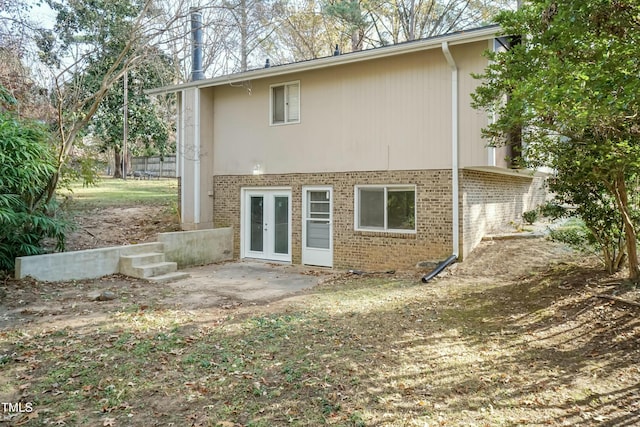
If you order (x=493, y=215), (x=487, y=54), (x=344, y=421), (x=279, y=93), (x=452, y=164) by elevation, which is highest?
(x=279, y=93)

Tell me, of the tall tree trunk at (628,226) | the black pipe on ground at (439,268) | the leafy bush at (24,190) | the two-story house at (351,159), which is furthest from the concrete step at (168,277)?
the tall tree trunk at (628,226)

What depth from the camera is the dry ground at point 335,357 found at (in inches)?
148

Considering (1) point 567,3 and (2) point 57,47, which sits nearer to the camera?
(1) point 567,3

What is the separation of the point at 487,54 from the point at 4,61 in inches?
422

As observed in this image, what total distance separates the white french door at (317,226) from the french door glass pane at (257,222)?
1469 millimetres

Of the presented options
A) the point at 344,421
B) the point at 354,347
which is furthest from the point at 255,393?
the point at 354,347

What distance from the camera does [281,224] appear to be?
39.6 feet

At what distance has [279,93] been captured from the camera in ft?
39.5

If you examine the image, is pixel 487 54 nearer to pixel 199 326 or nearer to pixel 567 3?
pixel 567 3

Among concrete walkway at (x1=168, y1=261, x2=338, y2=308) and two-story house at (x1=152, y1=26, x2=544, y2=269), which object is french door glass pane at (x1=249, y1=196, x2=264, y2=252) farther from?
concrete walkway at (x1=168, y1=261, x2=338, y2=308)

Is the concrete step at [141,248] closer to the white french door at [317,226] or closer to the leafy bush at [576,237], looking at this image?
the white french door at [317,226]

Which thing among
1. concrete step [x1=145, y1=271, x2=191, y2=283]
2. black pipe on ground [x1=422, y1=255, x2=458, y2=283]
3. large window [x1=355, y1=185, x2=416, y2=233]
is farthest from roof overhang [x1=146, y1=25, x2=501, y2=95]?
concrete step [x1=145, y1=271, x2=191, y2=283]

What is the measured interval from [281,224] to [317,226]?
3.84 feet

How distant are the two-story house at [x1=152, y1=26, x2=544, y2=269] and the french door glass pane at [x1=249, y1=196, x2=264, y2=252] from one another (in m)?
0.03
